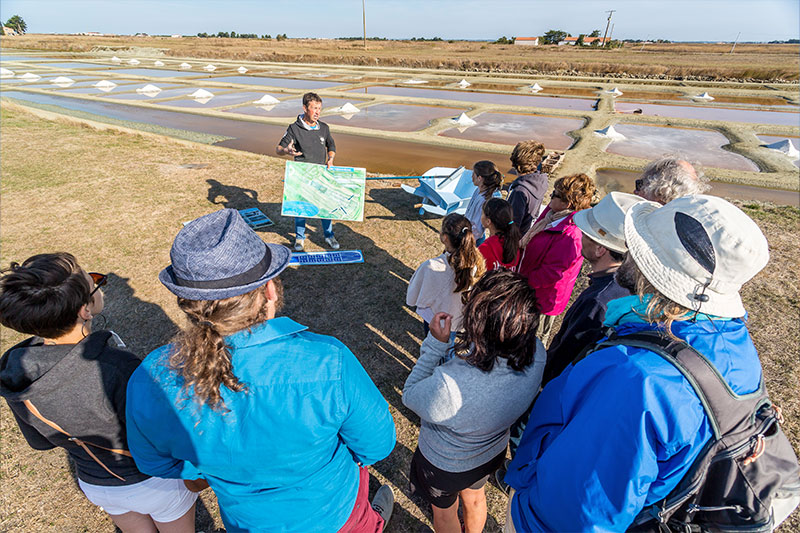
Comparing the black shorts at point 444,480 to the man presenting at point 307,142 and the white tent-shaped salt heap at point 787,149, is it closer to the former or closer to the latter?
the man presenting at point 307,142

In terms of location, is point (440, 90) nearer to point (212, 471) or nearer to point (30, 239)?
point (30, 239)

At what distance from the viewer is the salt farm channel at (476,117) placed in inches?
483

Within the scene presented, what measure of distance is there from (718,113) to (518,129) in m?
13.7

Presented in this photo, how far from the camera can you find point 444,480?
213cm

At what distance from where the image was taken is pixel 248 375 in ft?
4.35

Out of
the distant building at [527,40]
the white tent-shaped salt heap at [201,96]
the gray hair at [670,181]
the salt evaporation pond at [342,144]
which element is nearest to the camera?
the gray hair at [670,181]

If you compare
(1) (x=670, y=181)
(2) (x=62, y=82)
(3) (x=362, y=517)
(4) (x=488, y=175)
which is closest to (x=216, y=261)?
(3) (x=362, y=517)

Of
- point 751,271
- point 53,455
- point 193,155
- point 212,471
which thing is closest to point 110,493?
point 212,471

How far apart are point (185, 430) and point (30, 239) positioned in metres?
8.02

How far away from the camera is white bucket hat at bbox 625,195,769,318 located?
1348 millimetres

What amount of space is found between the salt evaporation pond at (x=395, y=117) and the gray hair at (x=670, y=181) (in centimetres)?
1423

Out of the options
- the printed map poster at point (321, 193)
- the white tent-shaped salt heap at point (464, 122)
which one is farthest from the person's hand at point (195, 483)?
the white tent-shaped salt heap at point (464, 122)

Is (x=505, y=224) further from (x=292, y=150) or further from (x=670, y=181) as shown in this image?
(x=292, y=150)

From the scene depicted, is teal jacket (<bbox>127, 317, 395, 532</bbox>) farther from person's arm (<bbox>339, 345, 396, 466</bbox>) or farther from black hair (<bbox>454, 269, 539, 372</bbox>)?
black hair (<bbox>454, 269, 539, 372</bbox>)
